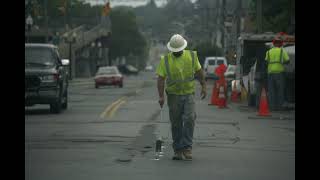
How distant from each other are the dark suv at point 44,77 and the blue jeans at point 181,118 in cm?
1034

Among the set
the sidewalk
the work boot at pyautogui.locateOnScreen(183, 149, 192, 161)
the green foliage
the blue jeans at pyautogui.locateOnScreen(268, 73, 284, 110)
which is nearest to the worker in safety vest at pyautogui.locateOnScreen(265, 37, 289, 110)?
the blue jeans at pyautogui.locateOnScreen(268, 73, 284, 110)

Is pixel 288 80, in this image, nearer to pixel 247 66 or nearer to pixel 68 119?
pixel 247 66

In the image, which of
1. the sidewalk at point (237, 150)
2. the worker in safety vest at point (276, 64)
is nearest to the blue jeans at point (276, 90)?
the worker in safety vest at point (276, 64)

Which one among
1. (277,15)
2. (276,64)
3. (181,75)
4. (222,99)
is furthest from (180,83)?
(277,15)

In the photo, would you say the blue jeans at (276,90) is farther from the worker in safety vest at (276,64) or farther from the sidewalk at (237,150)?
the sidewalk at (237,150)

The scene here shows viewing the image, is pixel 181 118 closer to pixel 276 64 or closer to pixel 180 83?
pixel 180 83

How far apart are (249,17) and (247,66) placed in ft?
68.0

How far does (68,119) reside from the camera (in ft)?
70.6

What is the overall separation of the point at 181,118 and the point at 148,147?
1.44 meters

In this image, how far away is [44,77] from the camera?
23375 millimetres

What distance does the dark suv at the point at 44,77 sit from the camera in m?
23.3
